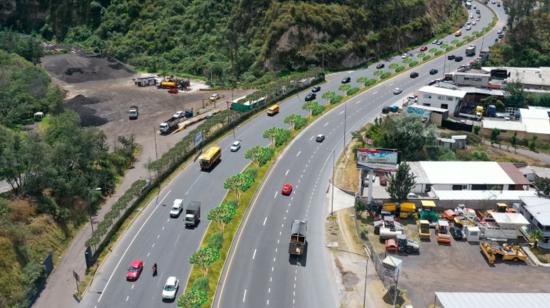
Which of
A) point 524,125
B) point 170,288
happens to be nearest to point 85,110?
point 170,288

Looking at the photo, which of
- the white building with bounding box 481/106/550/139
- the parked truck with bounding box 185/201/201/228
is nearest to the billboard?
the parked truck with bounding box 185/201/201/228

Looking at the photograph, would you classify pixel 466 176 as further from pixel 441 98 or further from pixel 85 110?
pixel 85 110

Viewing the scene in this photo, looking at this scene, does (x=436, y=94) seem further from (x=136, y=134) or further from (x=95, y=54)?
(x=95, y=54)

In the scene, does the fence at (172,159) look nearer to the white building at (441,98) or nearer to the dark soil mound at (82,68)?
the white building at (441,98)

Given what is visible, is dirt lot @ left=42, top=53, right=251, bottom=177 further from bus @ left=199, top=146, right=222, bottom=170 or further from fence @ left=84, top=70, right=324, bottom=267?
bus @ left=199, top=146, right=222, bottom=170

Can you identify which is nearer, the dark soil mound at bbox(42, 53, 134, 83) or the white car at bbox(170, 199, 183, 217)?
the white car at bbox(170, 199, 183, 217)

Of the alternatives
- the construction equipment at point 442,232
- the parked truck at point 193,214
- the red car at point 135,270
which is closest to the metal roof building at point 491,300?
the construction equipment at point 442,232
